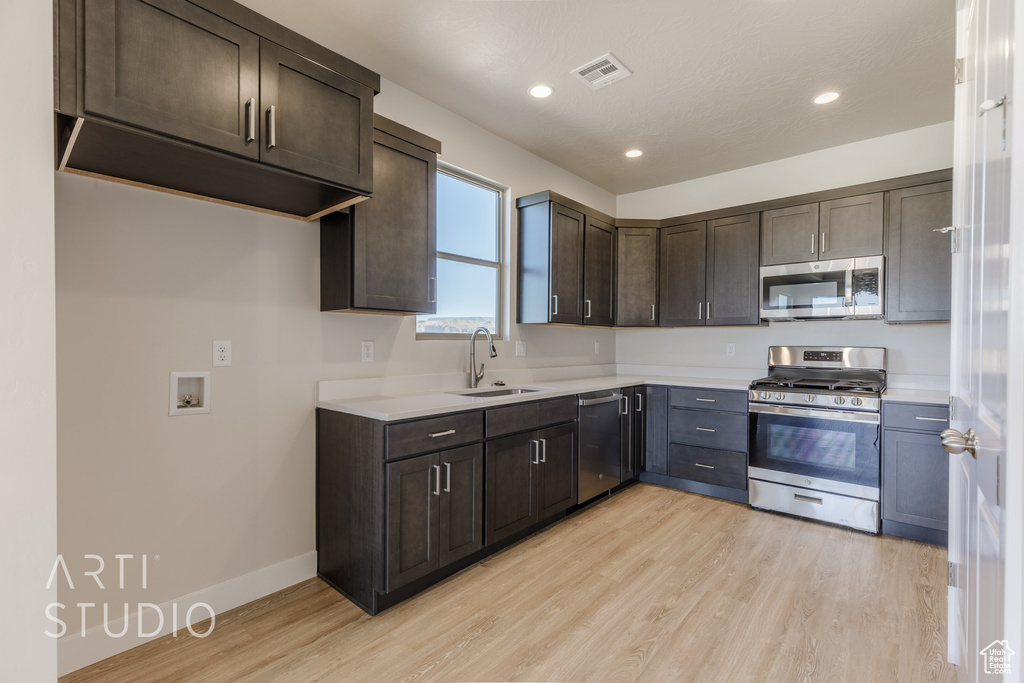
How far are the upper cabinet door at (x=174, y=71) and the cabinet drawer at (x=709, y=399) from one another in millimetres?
3308

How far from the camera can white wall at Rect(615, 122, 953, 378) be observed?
3.35 meters

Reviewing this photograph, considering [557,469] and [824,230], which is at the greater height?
[824,230]

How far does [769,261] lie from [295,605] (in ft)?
12.7

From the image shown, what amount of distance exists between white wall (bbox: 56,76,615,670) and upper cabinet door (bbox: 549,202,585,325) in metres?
1.43

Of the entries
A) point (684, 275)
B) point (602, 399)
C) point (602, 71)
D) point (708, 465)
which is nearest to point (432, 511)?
point (602, 399)

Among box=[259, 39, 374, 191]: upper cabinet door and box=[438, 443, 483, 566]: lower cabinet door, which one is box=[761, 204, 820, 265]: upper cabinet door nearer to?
box=[438, 443, 483, 566]: lower cabinet door

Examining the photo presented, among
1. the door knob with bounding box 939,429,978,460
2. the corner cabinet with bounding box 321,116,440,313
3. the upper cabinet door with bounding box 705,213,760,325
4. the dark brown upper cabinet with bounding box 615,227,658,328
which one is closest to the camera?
the door knob with bounding box 939,429,978,460

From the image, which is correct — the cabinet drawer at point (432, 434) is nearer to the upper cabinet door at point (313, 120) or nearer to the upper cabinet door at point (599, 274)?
the upper cabinet door at point (313, 120)

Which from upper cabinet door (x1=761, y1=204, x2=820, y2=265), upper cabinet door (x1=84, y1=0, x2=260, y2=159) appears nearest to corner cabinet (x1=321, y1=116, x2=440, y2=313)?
upper cabinet door (x1=84, y1=0, x2=260, y2=159)

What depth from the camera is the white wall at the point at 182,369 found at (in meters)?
1.76

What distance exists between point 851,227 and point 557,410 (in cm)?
253

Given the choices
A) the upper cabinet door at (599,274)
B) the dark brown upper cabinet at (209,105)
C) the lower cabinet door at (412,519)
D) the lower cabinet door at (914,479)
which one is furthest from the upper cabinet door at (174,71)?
the lower cabinet door at (914,479)

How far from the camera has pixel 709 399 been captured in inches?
144

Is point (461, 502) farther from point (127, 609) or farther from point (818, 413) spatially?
point (818, 413)
